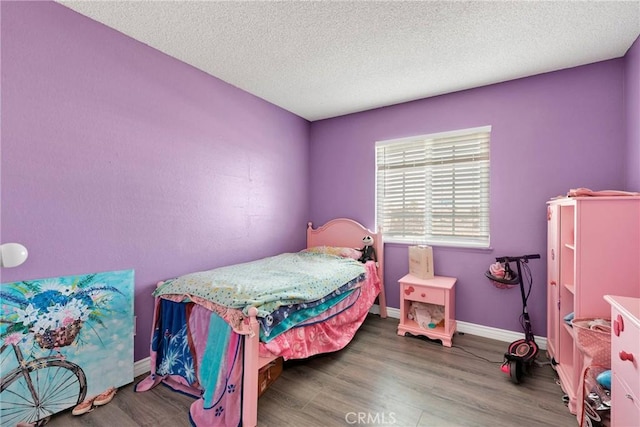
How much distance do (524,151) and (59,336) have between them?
3989 millimetres

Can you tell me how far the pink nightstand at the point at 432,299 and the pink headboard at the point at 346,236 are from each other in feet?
1.45

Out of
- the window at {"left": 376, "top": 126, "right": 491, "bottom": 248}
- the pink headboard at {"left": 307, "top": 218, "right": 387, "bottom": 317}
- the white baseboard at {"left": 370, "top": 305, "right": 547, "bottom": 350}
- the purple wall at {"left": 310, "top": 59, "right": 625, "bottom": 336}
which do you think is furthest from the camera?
the pink headboard at {"left": 307, "top": 218, "right": 387, "bottom": 317}

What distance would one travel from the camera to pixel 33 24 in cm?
168

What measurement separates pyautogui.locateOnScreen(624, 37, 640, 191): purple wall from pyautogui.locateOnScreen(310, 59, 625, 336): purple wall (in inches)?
3.6

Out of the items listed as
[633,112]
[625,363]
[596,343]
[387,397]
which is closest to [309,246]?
[387,397]

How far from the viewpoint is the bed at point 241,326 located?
5.29ft

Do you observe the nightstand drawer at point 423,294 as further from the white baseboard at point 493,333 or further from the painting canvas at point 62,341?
the painting canvas at point 62,341

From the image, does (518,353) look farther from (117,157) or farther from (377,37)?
(117,157)

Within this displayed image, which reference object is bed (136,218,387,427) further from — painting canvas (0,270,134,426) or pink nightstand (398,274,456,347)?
pink nightstand (398,274,456,347)

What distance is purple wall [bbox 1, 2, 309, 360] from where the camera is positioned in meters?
1.66

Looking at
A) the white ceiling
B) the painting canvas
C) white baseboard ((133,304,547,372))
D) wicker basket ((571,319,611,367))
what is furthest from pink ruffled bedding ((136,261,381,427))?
the white ceiling

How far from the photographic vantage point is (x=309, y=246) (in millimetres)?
3945

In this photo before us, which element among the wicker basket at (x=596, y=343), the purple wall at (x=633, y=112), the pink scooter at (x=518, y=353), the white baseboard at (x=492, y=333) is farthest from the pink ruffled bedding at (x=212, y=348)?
the purple wall at (x=633, y=112)

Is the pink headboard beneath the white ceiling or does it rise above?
beneath
